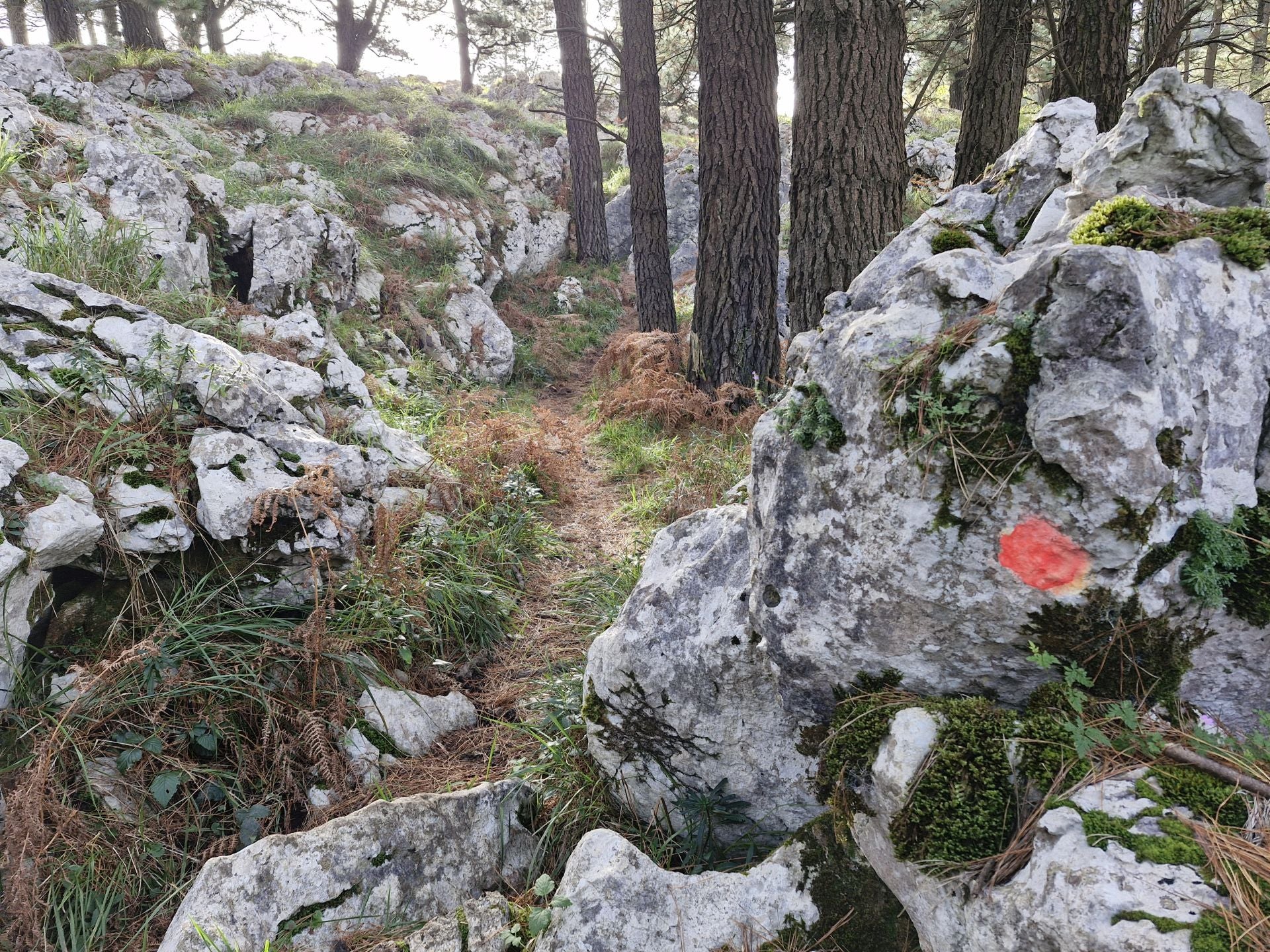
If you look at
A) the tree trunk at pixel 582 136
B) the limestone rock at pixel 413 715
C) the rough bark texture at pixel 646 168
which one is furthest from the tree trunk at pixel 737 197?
the tree trunk at pixel 582 136

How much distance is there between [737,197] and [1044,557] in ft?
18.6

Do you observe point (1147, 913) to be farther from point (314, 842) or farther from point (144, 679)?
point (144, 679)

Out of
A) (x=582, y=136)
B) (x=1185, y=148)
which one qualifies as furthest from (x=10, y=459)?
(x=582, y=136)

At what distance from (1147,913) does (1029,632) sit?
2.05ft

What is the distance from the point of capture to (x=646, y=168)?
9.12 meters

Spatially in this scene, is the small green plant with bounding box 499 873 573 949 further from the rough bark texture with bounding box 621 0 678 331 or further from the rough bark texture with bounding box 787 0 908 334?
the rough bark texture with bounding box 621 0 678 331

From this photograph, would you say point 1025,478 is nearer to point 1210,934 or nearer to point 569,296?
point 1210,934

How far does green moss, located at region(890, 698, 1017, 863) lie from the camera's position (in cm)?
156

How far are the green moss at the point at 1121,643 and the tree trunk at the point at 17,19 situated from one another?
21528mm

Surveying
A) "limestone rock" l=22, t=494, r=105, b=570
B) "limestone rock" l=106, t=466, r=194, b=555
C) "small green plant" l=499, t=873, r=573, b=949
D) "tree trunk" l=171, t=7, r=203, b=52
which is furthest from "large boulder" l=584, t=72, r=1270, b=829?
"tree trunk" l=171, t=7, r=203, b=52

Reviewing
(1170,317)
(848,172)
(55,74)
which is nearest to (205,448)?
(1170,317)

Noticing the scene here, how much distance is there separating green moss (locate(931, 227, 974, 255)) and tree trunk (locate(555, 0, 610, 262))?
11150mm

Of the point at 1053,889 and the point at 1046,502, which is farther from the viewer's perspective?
the point at 1046,502

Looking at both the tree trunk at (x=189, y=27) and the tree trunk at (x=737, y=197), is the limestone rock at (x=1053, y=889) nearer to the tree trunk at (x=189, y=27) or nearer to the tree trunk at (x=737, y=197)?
the tree trunk at (x=737, y=197)
